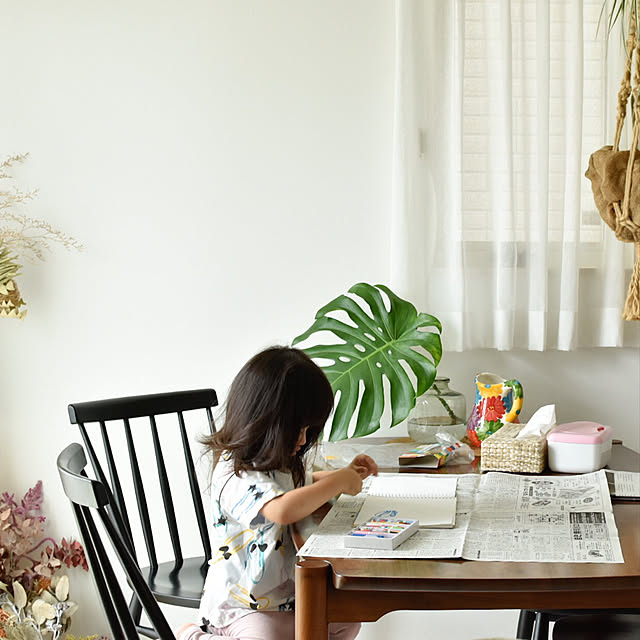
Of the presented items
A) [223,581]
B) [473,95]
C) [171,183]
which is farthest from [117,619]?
[473,95]

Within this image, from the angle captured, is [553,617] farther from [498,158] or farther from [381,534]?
[498,158]

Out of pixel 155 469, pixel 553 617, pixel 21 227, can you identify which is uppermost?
pixel 21 227

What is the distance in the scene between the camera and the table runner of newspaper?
120cm

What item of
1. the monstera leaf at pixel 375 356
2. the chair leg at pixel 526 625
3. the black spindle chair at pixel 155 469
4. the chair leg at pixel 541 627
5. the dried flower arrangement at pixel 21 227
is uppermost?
the dried flower arrangement at pixel 21 227

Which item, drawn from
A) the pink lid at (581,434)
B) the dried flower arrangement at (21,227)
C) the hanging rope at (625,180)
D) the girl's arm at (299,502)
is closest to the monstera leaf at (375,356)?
the pink lid at (581,434)

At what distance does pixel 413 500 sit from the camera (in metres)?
1.46

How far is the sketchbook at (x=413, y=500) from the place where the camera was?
53.0 inches

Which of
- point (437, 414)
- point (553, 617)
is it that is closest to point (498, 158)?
point (437, 414)

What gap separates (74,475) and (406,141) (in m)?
1.44

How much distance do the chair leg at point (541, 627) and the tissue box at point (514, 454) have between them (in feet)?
1.30

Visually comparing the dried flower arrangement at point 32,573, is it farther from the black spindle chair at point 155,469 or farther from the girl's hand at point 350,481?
the girl's hand at point 350,481

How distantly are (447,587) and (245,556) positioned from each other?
0.47m

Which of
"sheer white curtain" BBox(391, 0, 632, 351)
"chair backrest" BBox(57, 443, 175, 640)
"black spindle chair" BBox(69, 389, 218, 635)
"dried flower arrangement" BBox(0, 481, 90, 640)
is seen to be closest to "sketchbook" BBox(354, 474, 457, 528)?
"chair backrest" BBox(57, 443, 175, 640)

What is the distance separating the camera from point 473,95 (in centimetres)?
231
